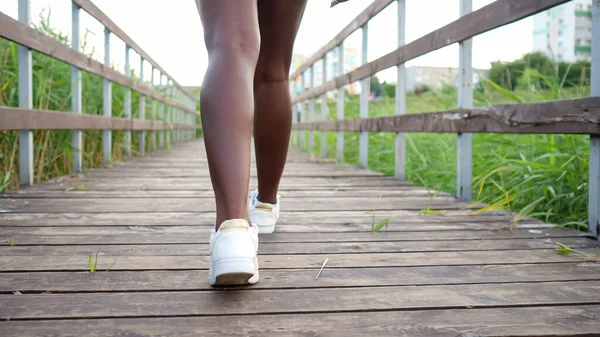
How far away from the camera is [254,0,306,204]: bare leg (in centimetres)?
158

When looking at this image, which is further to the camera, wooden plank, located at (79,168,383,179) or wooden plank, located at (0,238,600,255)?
wooden plank, located at (79,168,383,179)

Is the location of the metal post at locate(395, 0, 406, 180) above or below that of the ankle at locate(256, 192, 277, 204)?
above

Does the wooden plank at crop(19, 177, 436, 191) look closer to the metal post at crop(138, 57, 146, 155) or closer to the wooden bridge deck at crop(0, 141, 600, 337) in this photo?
the wooden bridge deck at crop(0, 141, 600, 337)

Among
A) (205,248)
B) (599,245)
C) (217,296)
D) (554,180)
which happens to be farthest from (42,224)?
(554,180)

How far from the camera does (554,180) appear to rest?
227 centimetres

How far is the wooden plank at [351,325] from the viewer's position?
921 mm

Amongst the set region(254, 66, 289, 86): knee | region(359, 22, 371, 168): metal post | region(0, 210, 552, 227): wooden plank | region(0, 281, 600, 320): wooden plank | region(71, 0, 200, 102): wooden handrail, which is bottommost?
region(0, 281, 600, 320): wooden plank

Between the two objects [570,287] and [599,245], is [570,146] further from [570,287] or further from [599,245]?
[570,287]

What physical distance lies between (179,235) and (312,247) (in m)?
0.42

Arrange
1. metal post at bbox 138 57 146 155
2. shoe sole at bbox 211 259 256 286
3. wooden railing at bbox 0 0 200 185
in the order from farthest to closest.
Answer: metal post at bbox 138 57 146 155 → wooden railing at bbox 0 0 200 185 → shoe sole at bbox 211 259 256 286

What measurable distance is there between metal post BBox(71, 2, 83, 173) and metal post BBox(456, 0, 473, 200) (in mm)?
2224

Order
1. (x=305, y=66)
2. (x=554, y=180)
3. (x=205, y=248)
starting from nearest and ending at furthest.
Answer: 1. (x=205, y=248)
2. (x=554, y=180)
3. (x=305, y=66)

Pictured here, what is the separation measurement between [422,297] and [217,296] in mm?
400

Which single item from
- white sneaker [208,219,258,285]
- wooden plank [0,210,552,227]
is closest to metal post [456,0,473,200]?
wooden plank [0,210,552,227]
